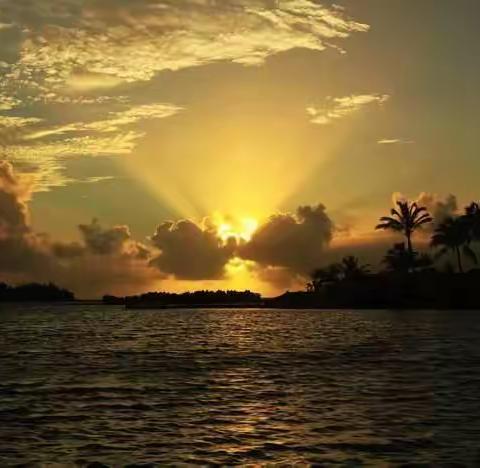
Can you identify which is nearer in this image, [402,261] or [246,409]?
[246,409]

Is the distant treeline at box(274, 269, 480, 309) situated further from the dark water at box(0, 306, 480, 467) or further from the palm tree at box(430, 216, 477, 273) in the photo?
the dark water at box(0, 306, 480, 467)

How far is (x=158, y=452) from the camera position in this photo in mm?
16844

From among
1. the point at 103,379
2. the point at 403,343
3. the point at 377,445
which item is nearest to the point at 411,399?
the point at 377,445

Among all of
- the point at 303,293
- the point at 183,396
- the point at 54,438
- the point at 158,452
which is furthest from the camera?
the point at 303,293

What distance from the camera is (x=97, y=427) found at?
20141mm

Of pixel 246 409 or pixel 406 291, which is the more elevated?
pixel 406 291

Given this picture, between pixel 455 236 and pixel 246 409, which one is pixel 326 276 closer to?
pixel 455 236

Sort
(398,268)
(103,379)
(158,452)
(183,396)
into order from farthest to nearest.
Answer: (398,268)
(103,379)
(183,396)
(158,452)

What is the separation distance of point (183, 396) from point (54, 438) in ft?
29.0

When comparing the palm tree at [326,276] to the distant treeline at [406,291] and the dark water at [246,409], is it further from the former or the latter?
the dark water at [246,409]

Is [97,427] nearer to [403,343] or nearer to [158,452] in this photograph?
[158,452]

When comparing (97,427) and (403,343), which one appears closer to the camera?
(97,427)

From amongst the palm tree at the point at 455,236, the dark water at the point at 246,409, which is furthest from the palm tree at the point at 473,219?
the dark water at the point at 246,409

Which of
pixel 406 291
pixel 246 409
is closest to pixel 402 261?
pixel 406 291
